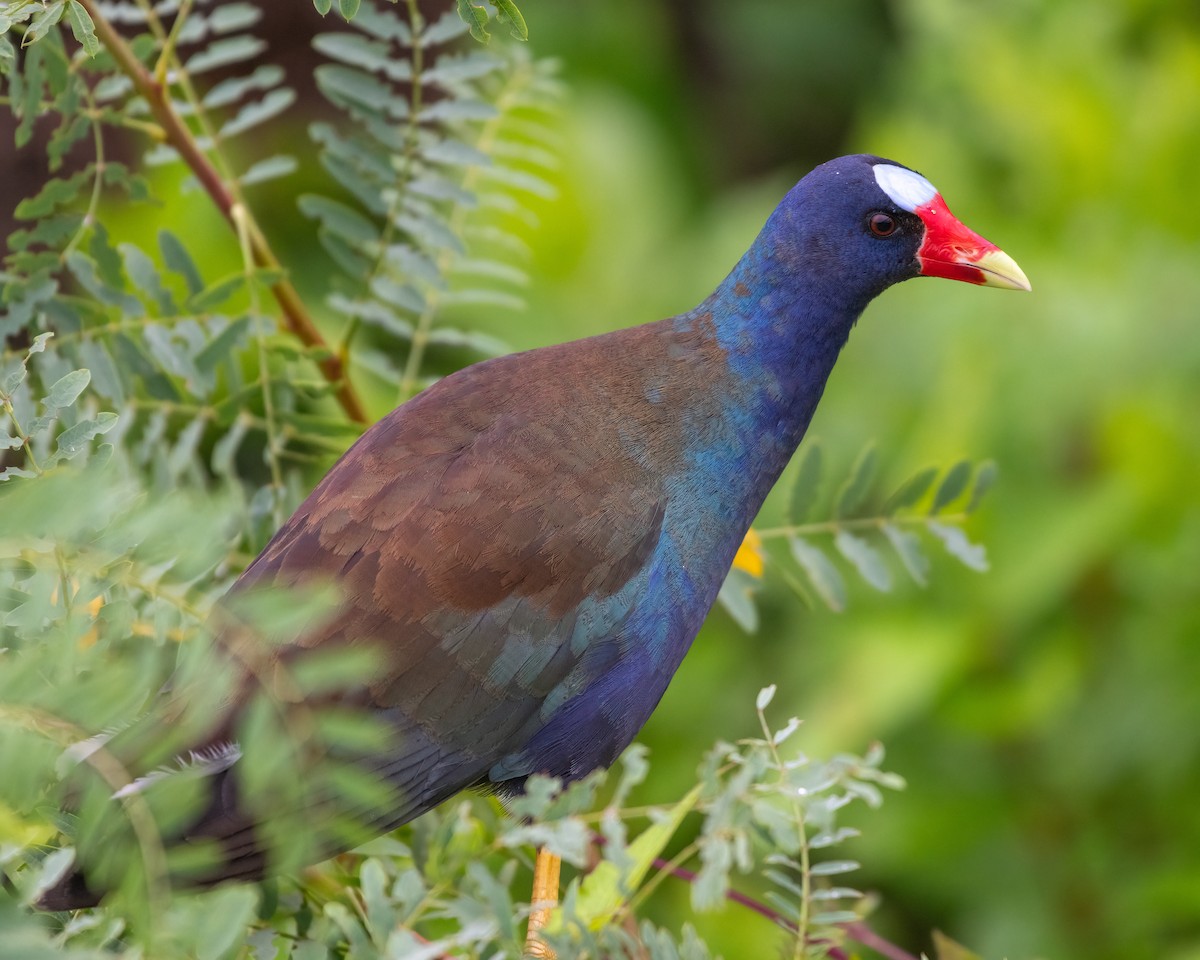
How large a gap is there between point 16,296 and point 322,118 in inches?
77.5

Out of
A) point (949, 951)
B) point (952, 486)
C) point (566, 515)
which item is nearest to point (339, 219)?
point (566, 515)

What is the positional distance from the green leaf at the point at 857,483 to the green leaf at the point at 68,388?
2.35 ft

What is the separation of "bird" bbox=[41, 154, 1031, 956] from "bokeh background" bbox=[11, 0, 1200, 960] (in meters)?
1.00

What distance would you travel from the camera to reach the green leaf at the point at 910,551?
129 centimetres

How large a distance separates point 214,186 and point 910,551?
0.68 m

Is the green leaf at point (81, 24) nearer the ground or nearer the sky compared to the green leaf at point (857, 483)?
nearer the sky

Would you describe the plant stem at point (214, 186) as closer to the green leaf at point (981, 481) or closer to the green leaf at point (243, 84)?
the green leaf at point (243, 84)

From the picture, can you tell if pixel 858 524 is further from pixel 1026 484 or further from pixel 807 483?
pixel 1026 484

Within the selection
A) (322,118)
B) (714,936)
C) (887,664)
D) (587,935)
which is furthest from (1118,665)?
(322,118)

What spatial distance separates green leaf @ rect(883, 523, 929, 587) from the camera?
4.25 ft

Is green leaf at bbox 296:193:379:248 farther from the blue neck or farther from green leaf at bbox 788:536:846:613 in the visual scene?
green leaf at bbox 788:536:846:613

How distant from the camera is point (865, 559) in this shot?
1320mm

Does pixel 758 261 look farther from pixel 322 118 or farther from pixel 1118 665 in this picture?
pixel 322 118

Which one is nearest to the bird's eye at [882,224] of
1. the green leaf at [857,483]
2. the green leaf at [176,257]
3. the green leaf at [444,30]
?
the green leaf at [857,483]
